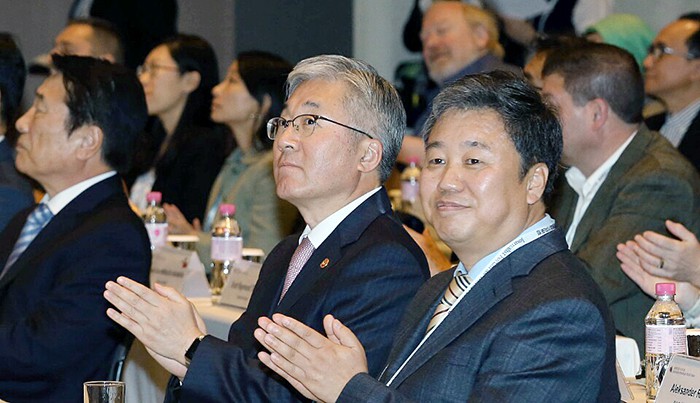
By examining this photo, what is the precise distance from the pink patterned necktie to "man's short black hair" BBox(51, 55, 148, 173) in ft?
3.30

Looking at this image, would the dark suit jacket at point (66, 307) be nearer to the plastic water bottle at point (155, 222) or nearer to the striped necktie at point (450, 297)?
the plastic water bottle at point (155, 222)

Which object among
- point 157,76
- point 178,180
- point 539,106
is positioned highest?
point 539,106

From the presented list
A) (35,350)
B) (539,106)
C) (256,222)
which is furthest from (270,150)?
(539,106)

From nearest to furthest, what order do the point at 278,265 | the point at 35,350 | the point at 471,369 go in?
the point at 471,369 → the point at 278,265 → the point at 35,350

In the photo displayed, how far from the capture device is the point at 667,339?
272cm

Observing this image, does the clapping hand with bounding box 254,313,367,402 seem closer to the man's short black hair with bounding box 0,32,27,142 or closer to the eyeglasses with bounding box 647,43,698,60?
the man's short black hair with bounding box 0,32,27,142

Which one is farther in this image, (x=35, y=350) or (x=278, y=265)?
(x=35, y=350)

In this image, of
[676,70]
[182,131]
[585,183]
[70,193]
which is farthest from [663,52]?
[70,193]

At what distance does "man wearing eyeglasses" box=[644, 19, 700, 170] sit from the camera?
604 cm

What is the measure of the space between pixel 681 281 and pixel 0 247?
2.08m

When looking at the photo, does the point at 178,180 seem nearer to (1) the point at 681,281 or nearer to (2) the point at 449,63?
(2) the point at 449,63

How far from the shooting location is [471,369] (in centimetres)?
220

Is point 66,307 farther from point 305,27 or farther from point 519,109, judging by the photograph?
point 305,27

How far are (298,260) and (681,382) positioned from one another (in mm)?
994
